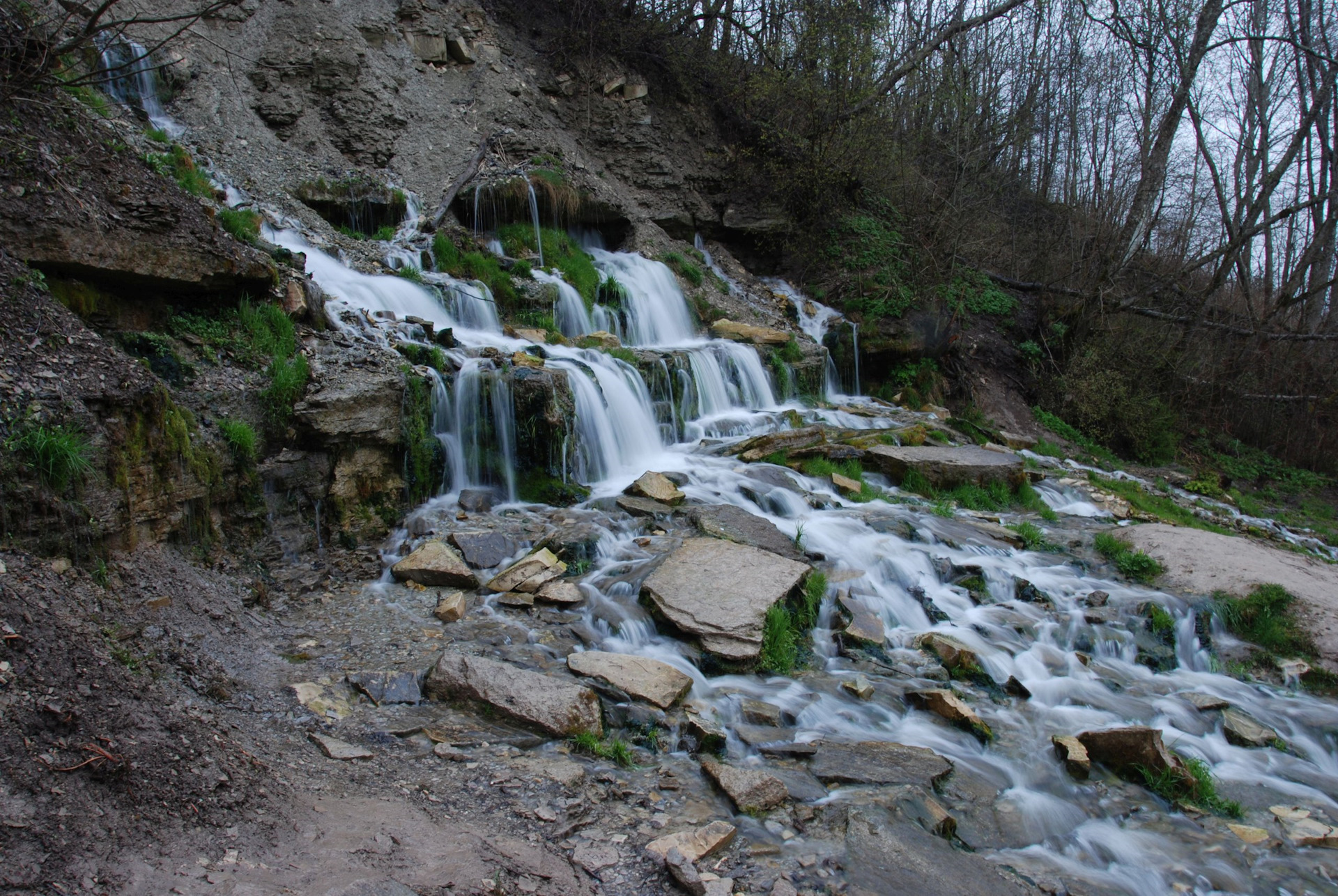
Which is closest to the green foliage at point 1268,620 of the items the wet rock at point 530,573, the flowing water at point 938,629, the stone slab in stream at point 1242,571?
the stone slab in stream at point 1242,571

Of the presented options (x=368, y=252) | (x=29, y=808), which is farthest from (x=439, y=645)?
(x=368, y=252)

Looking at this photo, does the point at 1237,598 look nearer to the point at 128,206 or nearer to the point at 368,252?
the point at 128,206

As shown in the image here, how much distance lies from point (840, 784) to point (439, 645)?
7.78 ft

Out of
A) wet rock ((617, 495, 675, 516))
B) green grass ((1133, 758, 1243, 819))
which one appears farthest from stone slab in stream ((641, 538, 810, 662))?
green grass ((1133, 758, 1243, 819))

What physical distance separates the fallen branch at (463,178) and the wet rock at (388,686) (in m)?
8.01

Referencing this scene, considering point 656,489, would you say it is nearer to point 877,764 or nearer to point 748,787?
point 877,764

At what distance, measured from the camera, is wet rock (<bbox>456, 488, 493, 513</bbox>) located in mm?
6379

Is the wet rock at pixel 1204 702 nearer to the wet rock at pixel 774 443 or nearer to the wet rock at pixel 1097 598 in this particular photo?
the wet rock at pixel 1097 598

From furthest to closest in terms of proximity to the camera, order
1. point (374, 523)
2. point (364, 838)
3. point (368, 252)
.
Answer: point (368, 252)
point (374, 523)
point (364, 838)

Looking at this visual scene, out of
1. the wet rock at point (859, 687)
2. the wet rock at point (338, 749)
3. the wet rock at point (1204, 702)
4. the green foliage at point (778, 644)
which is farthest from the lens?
the wet rock at point (1204, 702)

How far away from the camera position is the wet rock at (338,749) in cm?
317

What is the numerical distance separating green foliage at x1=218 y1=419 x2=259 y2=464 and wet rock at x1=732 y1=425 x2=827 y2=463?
4965 mm

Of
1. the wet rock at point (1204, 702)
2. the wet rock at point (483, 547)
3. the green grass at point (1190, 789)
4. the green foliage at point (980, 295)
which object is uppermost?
the green foliage at point (980, 295)

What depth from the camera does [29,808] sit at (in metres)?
2.12
